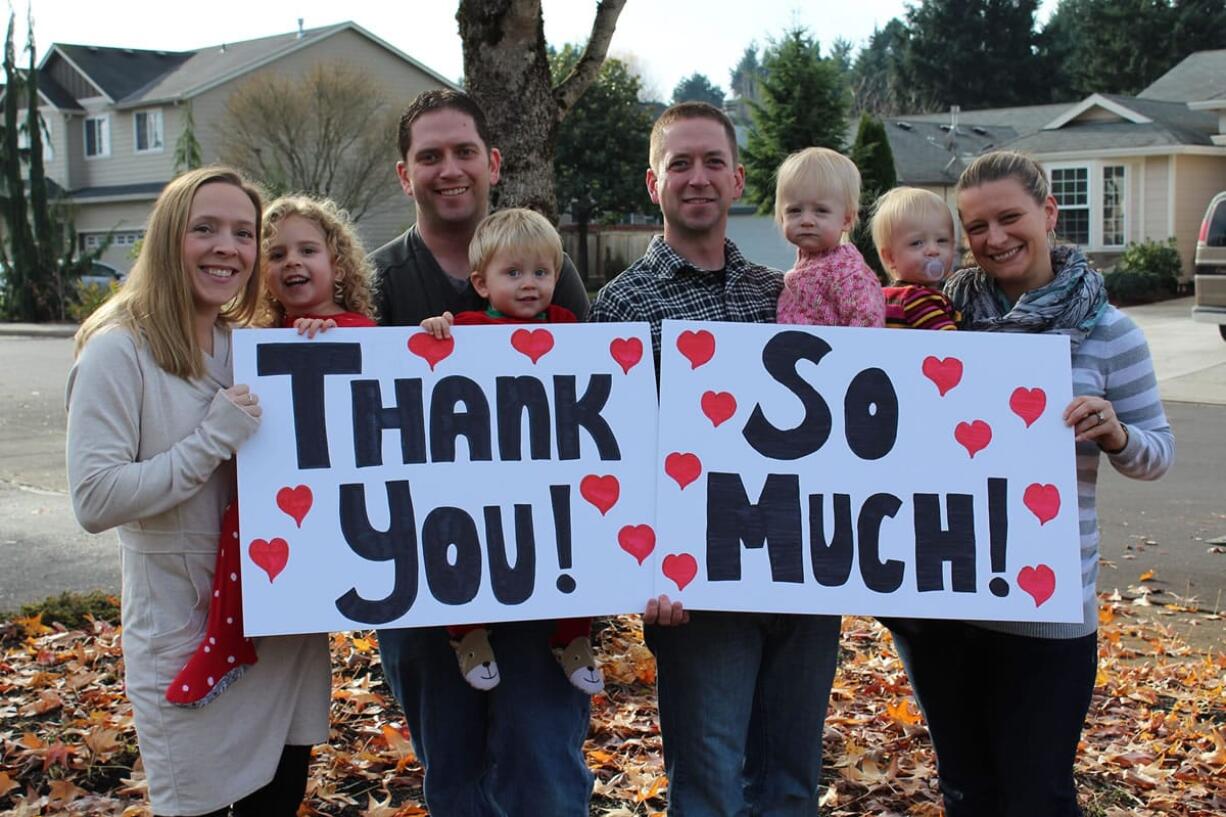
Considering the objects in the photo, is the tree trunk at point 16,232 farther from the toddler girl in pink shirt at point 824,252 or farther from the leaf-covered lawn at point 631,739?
the toddler girl in pink shirt at point 824,252

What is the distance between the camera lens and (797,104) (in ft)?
100

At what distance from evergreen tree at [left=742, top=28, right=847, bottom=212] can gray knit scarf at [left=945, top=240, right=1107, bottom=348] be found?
2762 cm

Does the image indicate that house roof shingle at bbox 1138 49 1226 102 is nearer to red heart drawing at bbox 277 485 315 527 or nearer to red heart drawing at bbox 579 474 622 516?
red heart drawing at bbox 579 474 622 516

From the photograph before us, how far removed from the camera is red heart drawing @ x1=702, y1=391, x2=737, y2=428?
3115 millimetres

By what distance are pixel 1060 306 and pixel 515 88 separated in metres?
2.84

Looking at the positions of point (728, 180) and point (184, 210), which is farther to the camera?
point (728, 180)

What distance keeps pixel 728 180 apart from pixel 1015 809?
5.78 feet

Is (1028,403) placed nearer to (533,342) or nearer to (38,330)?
(533,342)

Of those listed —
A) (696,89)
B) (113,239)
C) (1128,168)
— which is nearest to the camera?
(1128,168)

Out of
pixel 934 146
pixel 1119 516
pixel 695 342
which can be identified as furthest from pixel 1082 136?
pixel 695 342

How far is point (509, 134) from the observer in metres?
5.20

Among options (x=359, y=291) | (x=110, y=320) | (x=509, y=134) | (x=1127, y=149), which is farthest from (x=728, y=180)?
(x=1127, y=149)

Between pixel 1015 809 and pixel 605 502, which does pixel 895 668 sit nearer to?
pixel 1015 809

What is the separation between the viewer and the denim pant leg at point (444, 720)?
318cm
